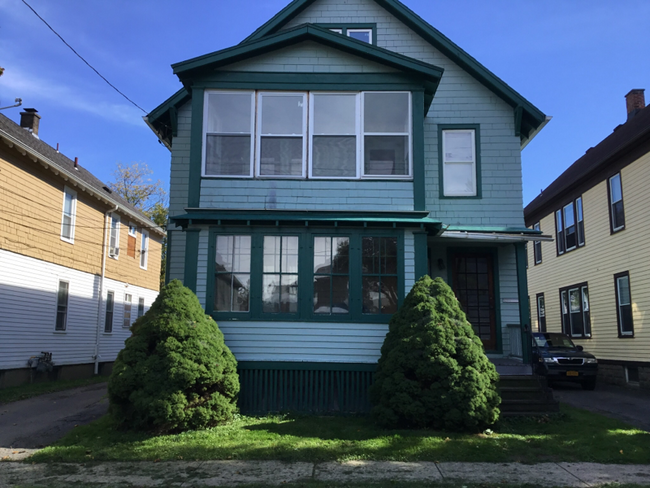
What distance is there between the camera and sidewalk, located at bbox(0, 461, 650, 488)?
6.67 meters

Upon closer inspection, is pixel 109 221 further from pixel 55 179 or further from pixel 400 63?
pixel 400 63

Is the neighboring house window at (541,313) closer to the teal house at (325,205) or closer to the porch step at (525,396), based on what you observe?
the teal house at (325,205)

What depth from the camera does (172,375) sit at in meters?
8.72

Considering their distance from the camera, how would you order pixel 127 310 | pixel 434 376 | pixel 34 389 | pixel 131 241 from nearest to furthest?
pixel 434 376, pixel 34 389, pixel 127 310, pixel 131 241

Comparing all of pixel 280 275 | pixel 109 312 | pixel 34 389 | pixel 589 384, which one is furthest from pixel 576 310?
pixel 34 389

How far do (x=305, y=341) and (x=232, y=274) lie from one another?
1.89 m

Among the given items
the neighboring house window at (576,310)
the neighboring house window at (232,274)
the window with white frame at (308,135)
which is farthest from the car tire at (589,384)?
the neighboring house window at (232,274)

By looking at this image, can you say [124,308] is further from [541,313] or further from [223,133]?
[541,313]

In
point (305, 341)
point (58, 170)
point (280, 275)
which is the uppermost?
point (58, 170)

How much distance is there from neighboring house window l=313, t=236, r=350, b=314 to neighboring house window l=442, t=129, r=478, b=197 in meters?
3.19

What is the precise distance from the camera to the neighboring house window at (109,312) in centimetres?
2217

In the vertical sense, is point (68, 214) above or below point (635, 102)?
below

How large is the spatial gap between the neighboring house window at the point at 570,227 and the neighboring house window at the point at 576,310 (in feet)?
5.39

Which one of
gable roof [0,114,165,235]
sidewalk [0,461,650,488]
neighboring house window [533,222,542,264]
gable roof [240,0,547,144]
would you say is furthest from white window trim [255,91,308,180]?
neighboring house window [533,222,542,264]
